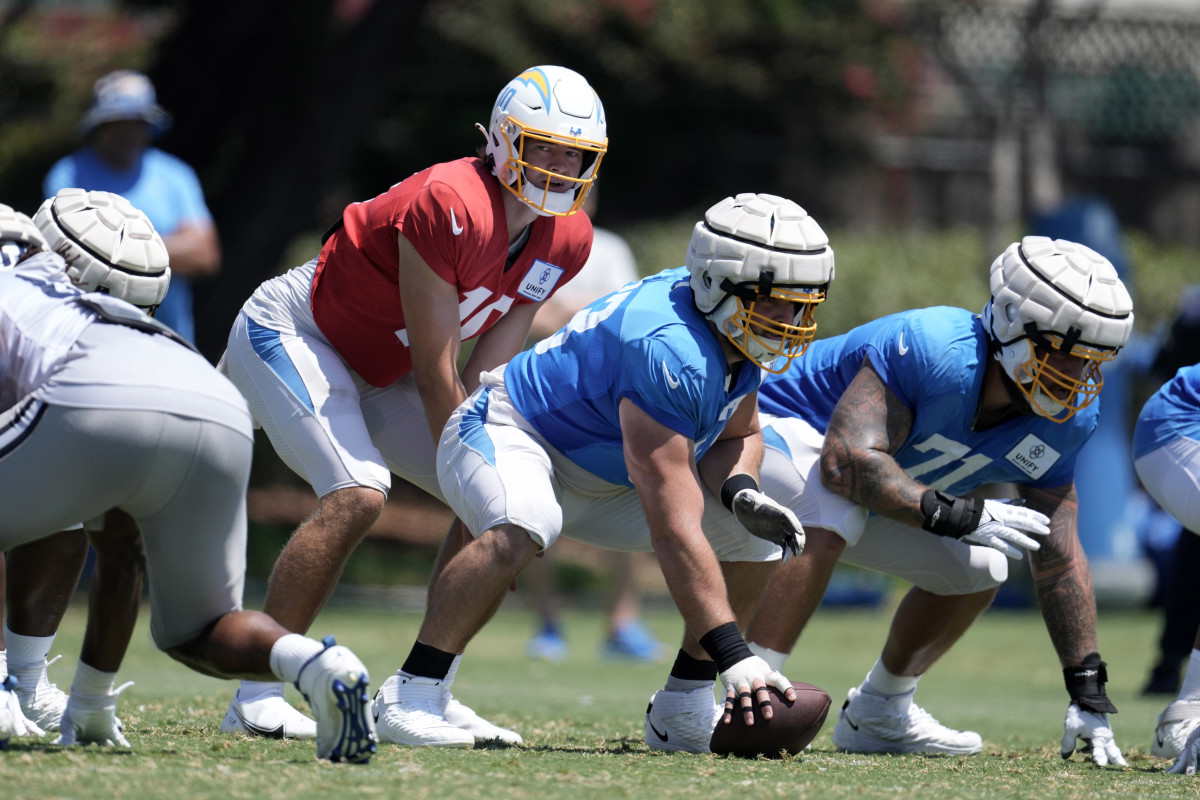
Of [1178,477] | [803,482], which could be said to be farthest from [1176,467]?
[803,482]

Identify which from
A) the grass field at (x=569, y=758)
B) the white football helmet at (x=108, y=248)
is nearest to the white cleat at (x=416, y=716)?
the grass field at (x=569, y=758)

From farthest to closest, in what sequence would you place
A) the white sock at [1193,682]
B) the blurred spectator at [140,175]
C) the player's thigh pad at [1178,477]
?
the blurred spectator at [140,175] → the player's thigh pad at [1178,477] → the white sock at [1193,682]

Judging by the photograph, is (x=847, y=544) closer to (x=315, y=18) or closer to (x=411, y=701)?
(x=411, y=701)

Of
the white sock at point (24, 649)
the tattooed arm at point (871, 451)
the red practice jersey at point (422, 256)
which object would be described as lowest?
the white sock at point (24, 649)

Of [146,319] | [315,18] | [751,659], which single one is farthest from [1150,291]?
[146,319]

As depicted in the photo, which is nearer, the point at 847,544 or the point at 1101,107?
the point at 847,544

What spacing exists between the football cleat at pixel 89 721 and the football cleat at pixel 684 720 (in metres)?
1.70

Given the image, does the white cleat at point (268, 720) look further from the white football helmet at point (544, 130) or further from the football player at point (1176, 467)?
the football player at point (1176, 467)

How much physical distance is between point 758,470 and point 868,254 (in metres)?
11.0

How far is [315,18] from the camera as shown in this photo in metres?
12.2

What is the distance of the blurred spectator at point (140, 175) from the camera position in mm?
8141

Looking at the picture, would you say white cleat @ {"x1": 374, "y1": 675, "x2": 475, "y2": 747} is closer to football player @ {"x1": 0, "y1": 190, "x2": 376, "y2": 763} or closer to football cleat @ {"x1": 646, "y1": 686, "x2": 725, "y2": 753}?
football cleat @ {"x1": 646, "y1": 686, "x2": 725, "y2": 753}

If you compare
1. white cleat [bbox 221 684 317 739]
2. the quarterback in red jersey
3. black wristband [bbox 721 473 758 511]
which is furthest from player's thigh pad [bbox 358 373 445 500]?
black wristband [bbox 721 473 758 511]

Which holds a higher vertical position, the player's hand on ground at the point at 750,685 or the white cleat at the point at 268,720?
the player's hand on ground at the point at 750,685
